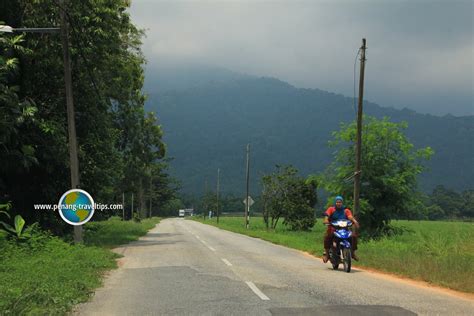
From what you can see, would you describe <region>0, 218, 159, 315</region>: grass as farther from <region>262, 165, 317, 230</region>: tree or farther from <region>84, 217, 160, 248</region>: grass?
<region>262, 165, 317, 230</region>: tree

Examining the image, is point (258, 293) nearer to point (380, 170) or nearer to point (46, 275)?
point (46, 275)

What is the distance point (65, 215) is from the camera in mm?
16469

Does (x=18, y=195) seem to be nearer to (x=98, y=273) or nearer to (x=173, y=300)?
(x=98, y=273)

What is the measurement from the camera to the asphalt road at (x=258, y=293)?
328 inches

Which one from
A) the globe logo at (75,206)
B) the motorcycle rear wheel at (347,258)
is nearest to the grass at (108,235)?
the globe logo at (75,206)

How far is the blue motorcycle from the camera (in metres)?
13.8

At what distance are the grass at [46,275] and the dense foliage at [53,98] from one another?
3.69 metres

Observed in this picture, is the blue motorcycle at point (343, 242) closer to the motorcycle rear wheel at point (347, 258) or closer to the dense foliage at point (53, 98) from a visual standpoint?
the motorcycle rear wheel at point (347, 258)

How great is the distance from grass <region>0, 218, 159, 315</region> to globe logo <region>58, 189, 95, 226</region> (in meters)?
0.97

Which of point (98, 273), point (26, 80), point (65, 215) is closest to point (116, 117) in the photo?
point (26, 80)

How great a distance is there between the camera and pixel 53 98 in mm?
22750

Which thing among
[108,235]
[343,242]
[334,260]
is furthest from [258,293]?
[108,235]

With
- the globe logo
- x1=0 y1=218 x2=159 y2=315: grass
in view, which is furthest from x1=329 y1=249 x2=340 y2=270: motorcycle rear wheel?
the globe logo

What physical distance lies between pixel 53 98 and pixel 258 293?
1629 cm
